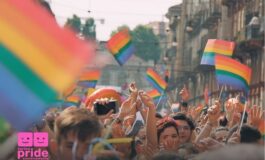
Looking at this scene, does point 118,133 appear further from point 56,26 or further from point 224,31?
point 224,31

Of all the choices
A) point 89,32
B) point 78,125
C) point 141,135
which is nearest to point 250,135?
point 141,135

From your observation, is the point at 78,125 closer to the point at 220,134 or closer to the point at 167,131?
the point at 167,131

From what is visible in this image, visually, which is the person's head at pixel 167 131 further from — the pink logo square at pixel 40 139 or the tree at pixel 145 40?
the tree at pixel 145 40

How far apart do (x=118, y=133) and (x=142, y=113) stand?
0.86 meters

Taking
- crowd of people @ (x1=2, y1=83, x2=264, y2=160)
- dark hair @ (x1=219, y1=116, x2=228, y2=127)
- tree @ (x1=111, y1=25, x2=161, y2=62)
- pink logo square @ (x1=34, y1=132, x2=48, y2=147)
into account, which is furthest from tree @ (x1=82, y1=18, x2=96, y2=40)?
tree @ (x1=111, y1=25, x2=161, y2=62)

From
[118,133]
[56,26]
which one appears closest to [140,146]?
[118,133]

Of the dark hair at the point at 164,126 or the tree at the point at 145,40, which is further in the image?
the tree at the point at 145,40

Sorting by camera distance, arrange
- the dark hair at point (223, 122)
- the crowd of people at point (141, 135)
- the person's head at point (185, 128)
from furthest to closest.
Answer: the dark hair at point (223, 122) → the person's head at point (185, 128) → the crowd of people at point (141, 135)

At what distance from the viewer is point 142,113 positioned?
25.0 feet

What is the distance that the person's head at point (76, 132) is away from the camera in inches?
169

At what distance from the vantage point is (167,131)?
6.76 m

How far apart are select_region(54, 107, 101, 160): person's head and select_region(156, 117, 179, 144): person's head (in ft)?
7.50

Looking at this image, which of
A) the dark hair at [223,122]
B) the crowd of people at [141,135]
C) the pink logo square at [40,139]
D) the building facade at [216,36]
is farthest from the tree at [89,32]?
the building facade at [216,36]

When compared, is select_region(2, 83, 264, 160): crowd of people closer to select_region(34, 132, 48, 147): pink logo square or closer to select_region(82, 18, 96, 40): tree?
select_region(34, 132, 48, 147): pink logo square
